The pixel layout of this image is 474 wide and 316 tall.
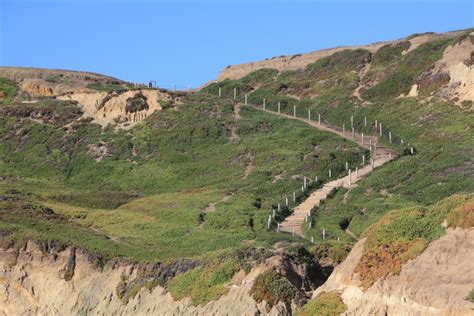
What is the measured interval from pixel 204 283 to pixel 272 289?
3894 millimetres

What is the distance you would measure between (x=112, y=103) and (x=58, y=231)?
55.3 metres

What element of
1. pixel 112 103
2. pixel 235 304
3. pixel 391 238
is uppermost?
pixel 112 103

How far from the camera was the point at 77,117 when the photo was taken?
107 metres

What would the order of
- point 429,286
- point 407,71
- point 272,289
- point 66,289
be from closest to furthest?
point 429,286 → point 272,289 → point 66,289 → point 407,71

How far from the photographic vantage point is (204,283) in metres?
38.1

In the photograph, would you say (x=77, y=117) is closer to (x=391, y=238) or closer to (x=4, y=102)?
(x=4, y=102)

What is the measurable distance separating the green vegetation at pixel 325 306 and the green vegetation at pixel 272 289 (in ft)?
6.09

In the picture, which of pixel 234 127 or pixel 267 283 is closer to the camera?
pixel 267 283

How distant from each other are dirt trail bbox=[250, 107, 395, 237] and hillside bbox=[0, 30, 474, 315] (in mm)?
319

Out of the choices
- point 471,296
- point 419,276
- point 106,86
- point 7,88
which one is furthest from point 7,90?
point 471,296

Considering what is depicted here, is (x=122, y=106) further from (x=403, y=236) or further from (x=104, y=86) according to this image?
(x=403, y=236)

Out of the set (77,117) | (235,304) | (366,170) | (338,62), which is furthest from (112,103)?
(235,304)

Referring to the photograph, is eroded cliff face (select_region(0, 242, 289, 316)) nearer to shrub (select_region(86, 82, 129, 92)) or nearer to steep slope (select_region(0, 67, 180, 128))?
steep slope (select_region(0, 67, 180, 128))

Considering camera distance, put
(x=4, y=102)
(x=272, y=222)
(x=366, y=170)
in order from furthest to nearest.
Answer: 1. (x=4, y=102)
2. (x=366, y=170)
3. (x=272, y=222)
